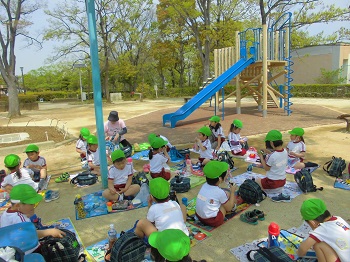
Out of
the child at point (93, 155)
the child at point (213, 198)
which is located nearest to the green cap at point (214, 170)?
the child at point (213, 198)

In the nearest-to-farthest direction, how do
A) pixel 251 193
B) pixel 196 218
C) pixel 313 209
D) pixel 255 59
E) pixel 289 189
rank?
pixel 313 209 → pixel 196 218 → pixel 251 193 → pixel 289 189 → pixel 255 59

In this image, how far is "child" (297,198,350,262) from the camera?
8.47ft

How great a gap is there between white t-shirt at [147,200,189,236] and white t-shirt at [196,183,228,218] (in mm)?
733

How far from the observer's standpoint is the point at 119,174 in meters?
5.23

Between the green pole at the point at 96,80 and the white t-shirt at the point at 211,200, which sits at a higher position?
the green pole at the point at 96,80

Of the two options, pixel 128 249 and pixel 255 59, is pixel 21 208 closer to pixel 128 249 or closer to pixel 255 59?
pixel 128 249

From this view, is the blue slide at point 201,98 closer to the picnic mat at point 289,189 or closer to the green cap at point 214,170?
the picnic mat at point 289,189

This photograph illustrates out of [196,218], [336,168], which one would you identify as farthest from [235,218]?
[336,168]

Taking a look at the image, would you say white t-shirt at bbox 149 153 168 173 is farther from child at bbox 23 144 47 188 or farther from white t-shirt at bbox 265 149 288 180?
child at bbox 23 144 47 188

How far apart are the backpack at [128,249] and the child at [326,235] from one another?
169 cm

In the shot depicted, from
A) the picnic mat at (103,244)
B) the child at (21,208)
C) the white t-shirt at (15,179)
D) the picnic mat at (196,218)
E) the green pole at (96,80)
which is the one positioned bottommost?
the picnic mat at (103,244)

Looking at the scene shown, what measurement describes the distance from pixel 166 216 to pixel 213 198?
94 centimetres

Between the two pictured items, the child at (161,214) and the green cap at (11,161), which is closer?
the child at (161,214)

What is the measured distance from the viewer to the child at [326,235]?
8.47 feet
